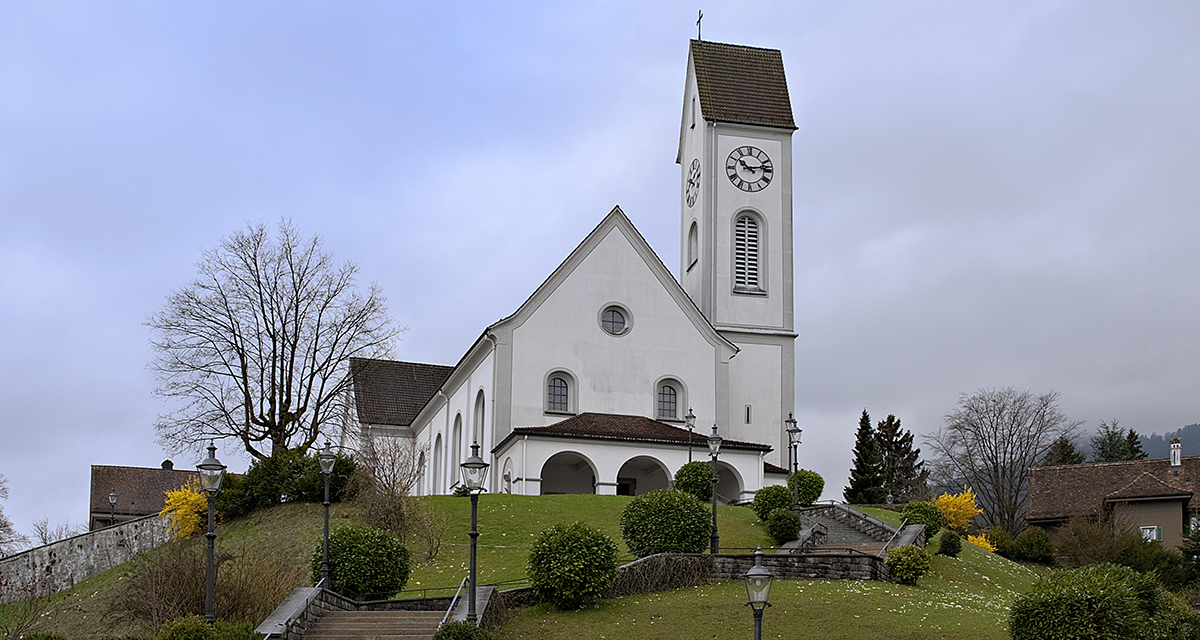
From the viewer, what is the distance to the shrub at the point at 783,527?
100 feet

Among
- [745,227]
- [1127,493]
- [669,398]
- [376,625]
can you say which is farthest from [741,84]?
[376,625]

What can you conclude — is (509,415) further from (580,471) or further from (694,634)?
(694,634)

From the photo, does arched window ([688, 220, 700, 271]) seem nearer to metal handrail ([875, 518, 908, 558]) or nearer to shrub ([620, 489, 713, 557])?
metal handrail ([875, 518, 908, 558])

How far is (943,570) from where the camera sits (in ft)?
92.5

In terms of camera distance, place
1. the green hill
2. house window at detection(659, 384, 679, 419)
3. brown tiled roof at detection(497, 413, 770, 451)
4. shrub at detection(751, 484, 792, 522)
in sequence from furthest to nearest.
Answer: house window at detection(659, 384, 679, 419) → brown tiled roof at detection(497, 413, 770, 451) → shrub at detection(751, 484, 792, 522) → the green hill

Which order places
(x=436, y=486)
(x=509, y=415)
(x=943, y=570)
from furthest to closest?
(x=436, y=486) → (x=509, y=415) → (x=943, y=570)

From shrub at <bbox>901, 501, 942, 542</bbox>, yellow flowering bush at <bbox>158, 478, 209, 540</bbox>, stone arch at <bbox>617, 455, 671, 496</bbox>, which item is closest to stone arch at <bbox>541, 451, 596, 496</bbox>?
stone arch at <bbox>617, 455, 671, 496</bbox>

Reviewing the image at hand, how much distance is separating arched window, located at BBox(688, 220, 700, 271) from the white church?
0.46ft

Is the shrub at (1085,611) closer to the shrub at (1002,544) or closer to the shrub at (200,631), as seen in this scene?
the shrub at (200,631)

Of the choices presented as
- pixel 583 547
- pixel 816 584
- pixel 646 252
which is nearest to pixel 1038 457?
pixel 646 252

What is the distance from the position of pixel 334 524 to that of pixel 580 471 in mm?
12873

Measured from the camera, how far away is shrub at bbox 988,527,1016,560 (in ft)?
138

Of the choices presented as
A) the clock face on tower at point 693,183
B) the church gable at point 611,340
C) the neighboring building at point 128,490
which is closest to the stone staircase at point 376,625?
the church gable at point 611,340

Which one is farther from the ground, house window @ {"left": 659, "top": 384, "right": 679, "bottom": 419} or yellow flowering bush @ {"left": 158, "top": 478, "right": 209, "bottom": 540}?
house window @ {"left": 659, "top": 384, "right": 679, "bottom": 419}
